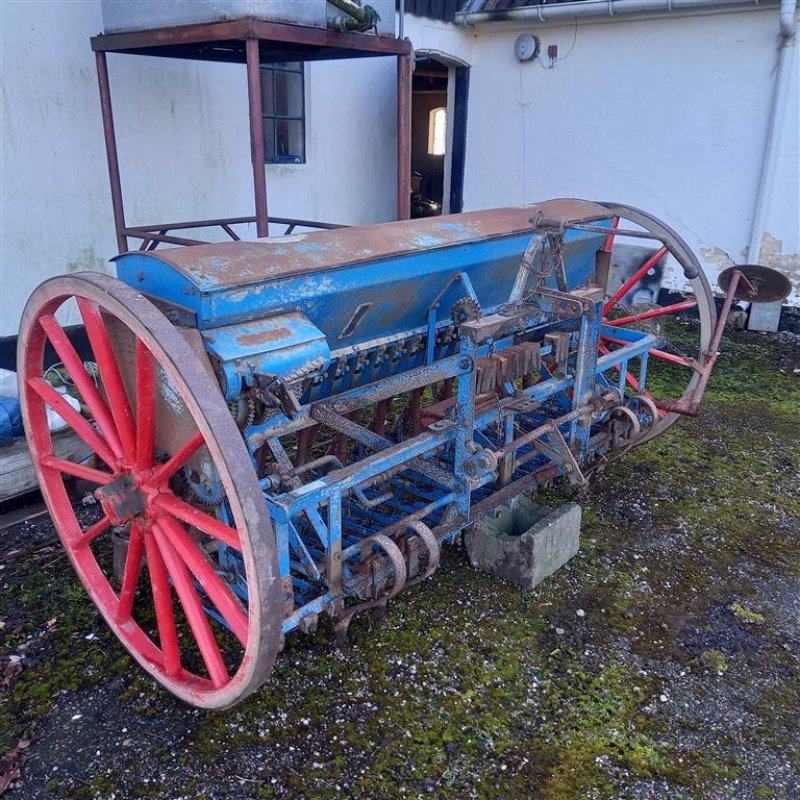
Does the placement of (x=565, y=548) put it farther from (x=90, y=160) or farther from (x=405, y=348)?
(x=90, y=160)

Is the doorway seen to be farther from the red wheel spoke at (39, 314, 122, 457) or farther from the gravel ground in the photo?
the red wheel spoke at (39, 314, 122, 457)

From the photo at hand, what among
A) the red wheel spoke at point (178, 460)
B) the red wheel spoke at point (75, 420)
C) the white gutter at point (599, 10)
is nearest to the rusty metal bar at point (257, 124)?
A: the red wheel spoke at point (75, 420)

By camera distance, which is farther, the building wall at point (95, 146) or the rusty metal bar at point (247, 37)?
the building wall at point (95, 146)

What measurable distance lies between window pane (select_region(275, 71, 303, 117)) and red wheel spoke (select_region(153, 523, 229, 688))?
5.17 metres

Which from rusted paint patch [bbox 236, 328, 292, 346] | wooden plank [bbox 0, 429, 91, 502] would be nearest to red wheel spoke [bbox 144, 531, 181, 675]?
rusted paint patch [bbox 236, 328, 292, 346]

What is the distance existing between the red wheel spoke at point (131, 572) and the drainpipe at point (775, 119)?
6.70m

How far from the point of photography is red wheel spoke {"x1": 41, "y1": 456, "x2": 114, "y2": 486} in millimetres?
2701

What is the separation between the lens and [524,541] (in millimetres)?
3395

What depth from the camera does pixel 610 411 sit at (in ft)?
13.1

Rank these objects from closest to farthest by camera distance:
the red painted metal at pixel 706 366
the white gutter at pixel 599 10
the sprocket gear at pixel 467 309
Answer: the sprocket gear at pixel 467 309 → the red painted metal at pixel 706 366 → the white gutter at pixel 599 10

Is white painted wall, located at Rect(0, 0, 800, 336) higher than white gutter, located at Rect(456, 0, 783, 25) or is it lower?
lower

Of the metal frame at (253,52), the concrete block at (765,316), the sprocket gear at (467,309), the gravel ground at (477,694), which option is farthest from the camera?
the concrete block at (765,316)

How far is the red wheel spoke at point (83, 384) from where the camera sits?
8.74ft

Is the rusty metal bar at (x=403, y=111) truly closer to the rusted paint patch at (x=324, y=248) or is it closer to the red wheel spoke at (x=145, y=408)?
the rusted paint patch at (x=324, y=248)
